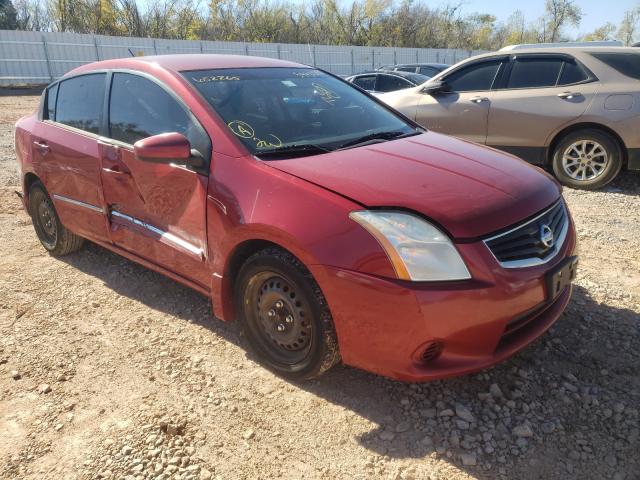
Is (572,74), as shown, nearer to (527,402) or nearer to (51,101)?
(527,402)

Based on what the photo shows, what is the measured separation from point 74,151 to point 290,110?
1719 mm

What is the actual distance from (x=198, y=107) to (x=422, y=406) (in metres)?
2.01

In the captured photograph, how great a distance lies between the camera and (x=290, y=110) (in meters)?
3.25

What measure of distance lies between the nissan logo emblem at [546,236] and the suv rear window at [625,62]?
4.45m

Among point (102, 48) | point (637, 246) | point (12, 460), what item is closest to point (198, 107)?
point (12, 460)

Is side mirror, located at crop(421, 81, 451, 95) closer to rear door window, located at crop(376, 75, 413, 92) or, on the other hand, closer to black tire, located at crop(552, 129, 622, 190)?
black tire, located at crop(552, 129, 622, 190)

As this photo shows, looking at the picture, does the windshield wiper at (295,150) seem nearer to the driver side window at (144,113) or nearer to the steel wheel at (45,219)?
the driver side window at (144,113)

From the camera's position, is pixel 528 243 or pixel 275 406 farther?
pixel 275 406

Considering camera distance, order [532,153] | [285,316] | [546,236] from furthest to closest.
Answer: [532,153] → [285,316] → [546,236]

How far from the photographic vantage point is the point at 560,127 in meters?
6.12

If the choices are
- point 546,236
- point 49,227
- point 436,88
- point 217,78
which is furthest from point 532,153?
point 49,227

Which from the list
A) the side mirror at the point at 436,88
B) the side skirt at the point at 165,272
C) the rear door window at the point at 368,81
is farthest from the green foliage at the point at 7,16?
the side skirt at the point at 165,272

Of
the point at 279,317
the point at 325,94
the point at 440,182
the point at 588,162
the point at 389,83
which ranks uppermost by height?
the point at 389,83

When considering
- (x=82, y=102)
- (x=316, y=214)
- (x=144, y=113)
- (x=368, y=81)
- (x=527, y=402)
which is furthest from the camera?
(x=368, y=81)
